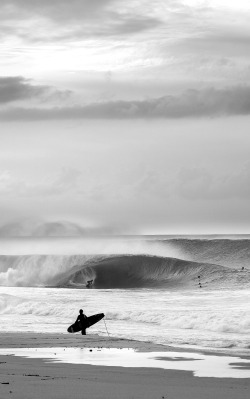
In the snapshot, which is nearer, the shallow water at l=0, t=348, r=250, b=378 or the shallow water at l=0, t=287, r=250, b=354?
the shallow water at l=0, t=348, r=250, b=378

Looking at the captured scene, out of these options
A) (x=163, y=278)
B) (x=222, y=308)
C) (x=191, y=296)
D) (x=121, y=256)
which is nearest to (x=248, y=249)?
(x=121, y=256)

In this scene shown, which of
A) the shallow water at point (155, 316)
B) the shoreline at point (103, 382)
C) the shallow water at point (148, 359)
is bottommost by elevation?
the shoreline at point (103, 382)

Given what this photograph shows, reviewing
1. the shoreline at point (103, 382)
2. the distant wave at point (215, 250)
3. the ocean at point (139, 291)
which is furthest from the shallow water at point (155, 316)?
the distant wave at point (215, 250)

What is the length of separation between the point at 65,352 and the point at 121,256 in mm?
42172

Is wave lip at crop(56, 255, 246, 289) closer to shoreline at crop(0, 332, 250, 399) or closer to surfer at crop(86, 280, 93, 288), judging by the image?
surfer at crop(86, 280, 93, 288)

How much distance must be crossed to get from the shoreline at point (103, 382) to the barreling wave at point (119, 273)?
26.1 m

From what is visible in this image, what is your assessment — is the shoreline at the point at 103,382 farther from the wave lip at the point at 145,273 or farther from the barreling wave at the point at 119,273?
the wave lip at the point at 145,273

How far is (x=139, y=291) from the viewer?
128 feet

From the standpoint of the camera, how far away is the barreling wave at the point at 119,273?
43.5m

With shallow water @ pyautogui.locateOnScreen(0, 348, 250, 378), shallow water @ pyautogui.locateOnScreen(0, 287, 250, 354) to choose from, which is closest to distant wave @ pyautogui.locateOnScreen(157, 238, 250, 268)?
shallow water @ pyautogui.locateOnScreen(0, 287, 250, 354)

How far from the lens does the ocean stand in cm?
2050

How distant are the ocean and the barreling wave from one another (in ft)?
0.18

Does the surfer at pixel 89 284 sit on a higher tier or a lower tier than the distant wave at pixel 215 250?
lower

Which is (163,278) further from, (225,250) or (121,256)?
(225,250)
